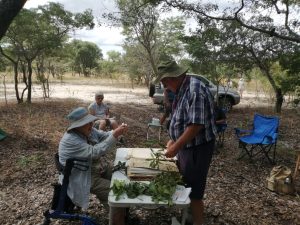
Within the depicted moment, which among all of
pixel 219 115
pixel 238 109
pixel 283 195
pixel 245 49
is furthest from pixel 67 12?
pixel 283 195

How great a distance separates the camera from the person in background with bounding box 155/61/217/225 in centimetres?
252

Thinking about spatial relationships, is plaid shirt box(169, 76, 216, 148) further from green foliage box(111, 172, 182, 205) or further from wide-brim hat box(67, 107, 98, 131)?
wide-brim hat box(67, 107, 98, 131)

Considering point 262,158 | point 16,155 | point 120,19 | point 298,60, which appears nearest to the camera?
point 16,155

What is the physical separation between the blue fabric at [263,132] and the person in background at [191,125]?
3.36 m

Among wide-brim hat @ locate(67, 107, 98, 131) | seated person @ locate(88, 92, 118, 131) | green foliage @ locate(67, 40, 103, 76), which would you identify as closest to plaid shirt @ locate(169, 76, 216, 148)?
wide-brim hat @ locate(67, 107, 98, 131)

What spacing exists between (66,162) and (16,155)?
3.46 meters

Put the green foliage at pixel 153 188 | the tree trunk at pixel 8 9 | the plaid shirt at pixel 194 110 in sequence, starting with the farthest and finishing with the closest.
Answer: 1. the tree trunk at pixel 8 9
2. the plaid shirt at pixel 194 110
3. the green foliage at pixel 153 188

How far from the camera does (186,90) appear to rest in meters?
2.58

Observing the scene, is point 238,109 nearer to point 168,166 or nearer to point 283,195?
point 283,195

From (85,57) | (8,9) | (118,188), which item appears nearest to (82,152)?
(118,188)

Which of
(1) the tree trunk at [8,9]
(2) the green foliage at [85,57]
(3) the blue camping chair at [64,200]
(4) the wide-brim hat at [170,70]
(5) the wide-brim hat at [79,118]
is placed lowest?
(3) the blue camping chair at [64,200]

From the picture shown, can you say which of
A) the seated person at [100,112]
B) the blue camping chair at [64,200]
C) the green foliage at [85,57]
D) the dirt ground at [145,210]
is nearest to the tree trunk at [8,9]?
the blue camping chair at [64,200]

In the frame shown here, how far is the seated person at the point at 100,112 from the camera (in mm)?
6793

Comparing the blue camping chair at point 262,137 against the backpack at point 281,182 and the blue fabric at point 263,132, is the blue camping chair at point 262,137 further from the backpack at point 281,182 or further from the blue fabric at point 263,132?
the backpack at point 281,182
